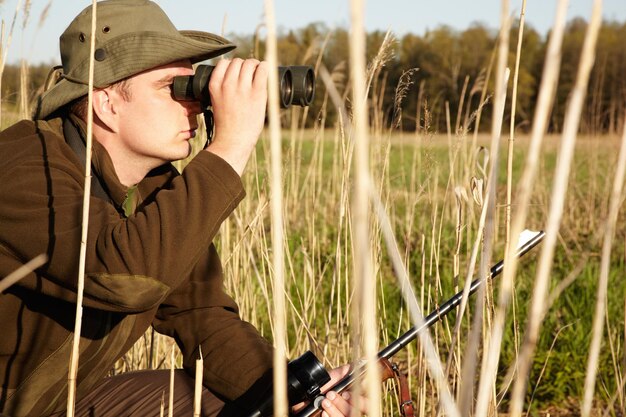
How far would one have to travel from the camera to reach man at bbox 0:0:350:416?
1.27 m

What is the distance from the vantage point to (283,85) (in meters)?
1.45

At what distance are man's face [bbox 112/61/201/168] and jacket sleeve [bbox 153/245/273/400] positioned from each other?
0.34m

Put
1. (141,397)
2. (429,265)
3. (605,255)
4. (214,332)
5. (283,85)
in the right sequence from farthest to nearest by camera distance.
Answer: (429,265) < (214,332) < (141,397) < (283,85) < (605,255)

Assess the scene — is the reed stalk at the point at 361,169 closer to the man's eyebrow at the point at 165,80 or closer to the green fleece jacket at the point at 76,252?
the green fleece jacket at the point at 76,252

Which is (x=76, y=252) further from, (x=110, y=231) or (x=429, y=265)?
(x=429, y=265)

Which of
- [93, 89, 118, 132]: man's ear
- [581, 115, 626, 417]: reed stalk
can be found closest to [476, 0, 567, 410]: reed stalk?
[581, 115, 626, 417]: reed stalk

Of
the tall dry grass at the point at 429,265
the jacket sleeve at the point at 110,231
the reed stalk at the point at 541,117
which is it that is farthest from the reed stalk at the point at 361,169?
the jacket sleeve at the point at 110,231

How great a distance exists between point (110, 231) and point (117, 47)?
19.0 inches

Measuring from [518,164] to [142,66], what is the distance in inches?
347

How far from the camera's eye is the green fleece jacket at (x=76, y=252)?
1249 mm

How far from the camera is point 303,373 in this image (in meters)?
1.50

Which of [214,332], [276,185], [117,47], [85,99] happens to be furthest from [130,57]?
[276,185]

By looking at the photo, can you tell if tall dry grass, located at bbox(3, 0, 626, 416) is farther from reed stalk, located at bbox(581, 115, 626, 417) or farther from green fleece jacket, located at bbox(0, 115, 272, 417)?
green fleece jacket, located at bbox(0, 115, 272, 417)

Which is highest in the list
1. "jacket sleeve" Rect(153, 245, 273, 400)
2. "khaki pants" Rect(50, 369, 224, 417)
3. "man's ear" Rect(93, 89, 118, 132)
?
"man's ear" Rect(93, 89, 118, 132)
